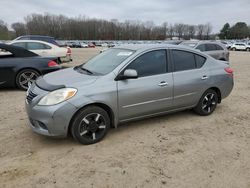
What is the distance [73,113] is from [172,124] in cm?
210

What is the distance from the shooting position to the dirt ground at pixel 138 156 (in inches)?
116

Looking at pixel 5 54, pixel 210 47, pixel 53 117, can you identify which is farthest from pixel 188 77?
pixel 210 47

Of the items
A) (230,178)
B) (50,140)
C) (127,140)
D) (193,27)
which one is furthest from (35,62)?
(193,27)

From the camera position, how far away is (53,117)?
3457 mm

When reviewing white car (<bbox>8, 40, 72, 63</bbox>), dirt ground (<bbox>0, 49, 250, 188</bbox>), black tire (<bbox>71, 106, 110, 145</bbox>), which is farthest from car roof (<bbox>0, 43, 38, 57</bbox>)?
black tire (<bbox>71, 106, 110, 145</bbox>)

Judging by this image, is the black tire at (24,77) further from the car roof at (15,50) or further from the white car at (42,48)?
the white car at (42,48)

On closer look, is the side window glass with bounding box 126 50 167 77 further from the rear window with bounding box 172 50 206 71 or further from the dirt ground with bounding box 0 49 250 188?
the dirt ground with bounding box 0 49 250 188

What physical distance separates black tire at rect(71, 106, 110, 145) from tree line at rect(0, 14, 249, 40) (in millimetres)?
94679

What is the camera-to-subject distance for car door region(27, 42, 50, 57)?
36.7 feet

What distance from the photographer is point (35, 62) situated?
283 inches

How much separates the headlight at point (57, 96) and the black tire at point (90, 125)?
1.02 feet

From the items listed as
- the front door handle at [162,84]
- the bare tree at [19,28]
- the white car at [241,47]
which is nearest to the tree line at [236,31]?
the white car at [241,47]

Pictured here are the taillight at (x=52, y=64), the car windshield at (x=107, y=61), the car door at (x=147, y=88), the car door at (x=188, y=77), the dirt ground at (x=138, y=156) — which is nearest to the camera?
the dirt ground at (x=138, y=156)

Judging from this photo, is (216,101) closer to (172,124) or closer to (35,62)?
(172,124)
